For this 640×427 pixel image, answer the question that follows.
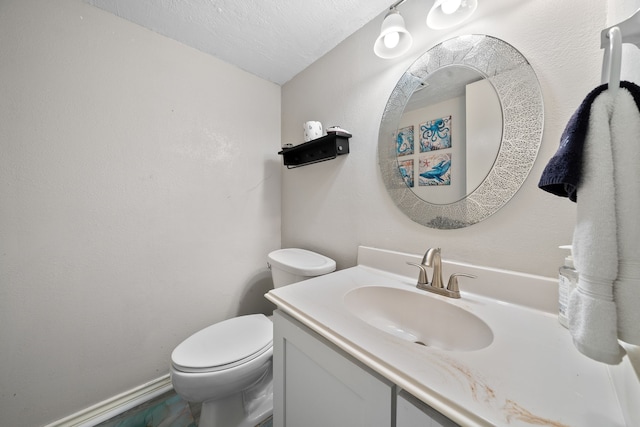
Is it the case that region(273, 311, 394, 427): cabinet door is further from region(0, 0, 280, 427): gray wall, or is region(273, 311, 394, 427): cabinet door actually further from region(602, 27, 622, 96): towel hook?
region(0, 0, 280, 427): gray wall

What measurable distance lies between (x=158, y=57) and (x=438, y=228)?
1648 millimetres

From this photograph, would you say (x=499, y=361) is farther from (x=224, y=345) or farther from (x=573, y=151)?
(x=224, y=345)

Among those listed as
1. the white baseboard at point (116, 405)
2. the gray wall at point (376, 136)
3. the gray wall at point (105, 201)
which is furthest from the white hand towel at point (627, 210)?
the white baseboard at point (116, 405)

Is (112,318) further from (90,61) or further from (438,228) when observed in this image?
(438,228)

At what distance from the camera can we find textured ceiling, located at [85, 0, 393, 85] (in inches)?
38.1

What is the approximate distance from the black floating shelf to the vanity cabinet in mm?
825

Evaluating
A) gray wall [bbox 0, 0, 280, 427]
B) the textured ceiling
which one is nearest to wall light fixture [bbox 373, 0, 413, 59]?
the textured ceiling

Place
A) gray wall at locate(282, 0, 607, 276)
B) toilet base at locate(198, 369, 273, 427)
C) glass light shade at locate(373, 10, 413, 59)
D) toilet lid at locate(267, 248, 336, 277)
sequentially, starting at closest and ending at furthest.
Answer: gray wall at locate(282, 0, 607, 276), glass light shade at locate(373, 10, 413, 59), toilet base at locate(198, 369, 273, 427), toilet lid at locate(267, 248, 336, 277)

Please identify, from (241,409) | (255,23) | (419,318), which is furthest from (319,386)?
(255,23)

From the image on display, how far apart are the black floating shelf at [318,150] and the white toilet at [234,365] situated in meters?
0.59

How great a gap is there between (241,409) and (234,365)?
1.06 feet

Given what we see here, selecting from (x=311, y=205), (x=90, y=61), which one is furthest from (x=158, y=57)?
(x=311, y=205)

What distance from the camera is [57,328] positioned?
0.92 m

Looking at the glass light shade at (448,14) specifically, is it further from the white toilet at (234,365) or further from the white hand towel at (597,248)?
the white toilet at (234,365)
